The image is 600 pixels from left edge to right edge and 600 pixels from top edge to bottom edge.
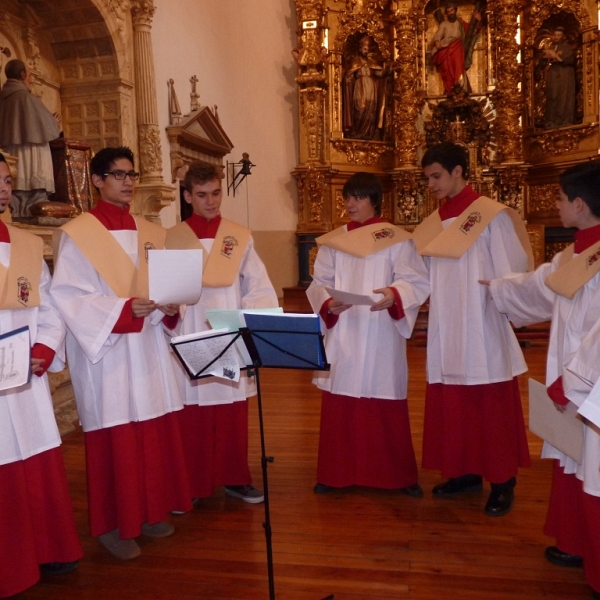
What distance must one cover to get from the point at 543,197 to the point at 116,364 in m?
10.7

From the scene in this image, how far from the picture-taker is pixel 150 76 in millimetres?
8180

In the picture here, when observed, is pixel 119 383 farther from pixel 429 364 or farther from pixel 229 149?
pixel 229 149

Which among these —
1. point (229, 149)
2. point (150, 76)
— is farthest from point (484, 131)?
point (150, 76)

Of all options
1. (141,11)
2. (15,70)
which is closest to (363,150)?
(141,11)

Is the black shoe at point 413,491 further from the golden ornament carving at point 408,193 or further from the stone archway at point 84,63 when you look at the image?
the golden ornament carving at point 408,193

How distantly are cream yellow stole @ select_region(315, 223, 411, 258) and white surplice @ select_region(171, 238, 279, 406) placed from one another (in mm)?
492

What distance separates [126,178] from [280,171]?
930 centimetres

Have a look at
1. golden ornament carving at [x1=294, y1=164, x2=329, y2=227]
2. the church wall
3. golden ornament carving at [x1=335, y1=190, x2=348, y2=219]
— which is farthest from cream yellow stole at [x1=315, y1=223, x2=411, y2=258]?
golden ornament carving at [x1=335, y1=190, x2=348, y2=219]

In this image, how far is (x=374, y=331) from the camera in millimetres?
3811

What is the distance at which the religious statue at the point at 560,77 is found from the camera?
11656 millimetres

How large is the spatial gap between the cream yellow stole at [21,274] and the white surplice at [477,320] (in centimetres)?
206

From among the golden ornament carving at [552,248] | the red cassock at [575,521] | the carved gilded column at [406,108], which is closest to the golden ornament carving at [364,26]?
the carved gilded column at [406,108]

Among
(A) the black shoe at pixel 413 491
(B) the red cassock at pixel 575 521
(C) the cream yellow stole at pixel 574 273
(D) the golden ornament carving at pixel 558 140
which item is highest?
(D) the golden ornament carving at pixel 558 140

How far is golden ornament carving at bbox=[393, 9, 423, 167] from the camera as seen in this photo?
12.1 meters
